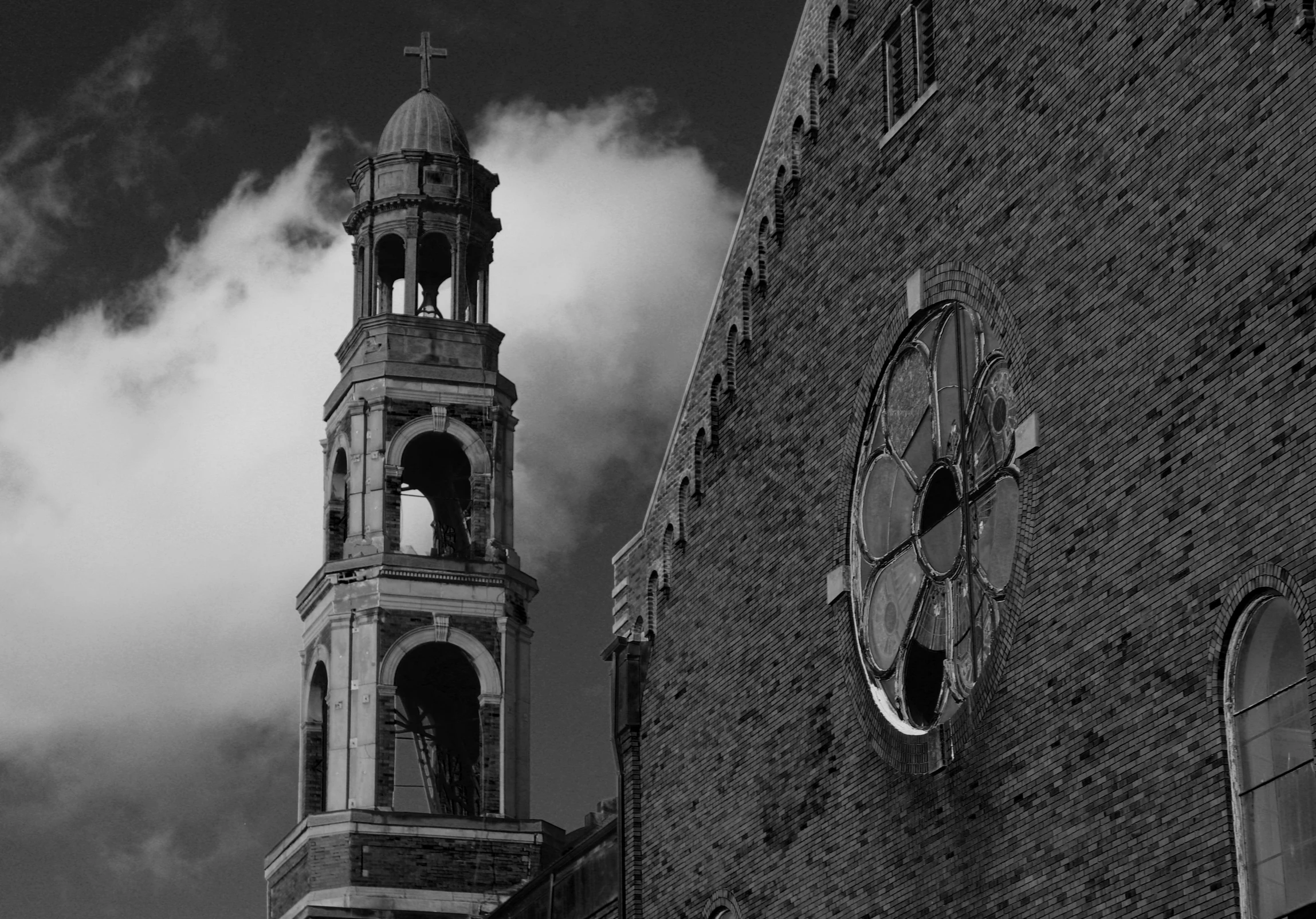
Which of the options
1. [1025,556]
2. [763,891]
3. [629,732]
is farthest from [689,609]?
[1025,556]

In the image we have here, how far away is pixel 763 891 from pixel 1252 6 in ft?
31.8

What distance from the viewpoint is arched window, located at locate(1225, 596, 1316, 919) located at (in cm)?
1717

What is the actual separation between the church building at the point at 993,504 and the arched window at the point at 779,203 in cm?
5

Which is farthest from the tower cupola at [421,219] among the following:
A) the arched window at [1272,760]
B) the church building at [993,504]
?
the arched window at [1272,760]

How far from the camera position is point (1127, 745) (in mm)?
18812

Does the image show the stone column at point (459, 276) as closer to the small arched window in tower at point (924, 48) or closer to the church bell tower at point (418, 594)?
the church bell tower at point (418, 594)

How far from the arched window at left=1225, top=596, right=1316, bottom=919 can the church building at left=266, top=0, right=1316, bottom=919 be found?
25 mm

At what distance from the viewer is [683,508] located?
2800 centimetres

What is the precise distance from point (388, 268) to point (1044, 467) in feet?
106

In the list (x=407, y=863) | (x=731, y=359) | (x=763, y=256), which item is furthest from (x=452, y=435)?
(x=763, y=256)

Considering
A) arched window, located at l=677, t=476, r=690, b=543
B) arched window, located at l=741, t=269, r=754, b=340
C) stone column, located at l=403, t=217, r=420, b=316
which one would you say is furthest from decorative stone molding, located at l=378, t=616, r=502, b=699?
arched window, located at l=741, t=269, r=754, b=340

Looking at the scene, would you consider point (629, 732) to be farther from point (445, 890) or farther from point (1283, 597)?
point (445, 890)

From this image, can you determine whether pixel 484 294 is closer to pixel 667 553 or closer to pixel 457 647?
pixel 457 647

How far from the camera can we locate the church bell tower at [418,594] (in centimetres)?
4581
